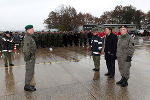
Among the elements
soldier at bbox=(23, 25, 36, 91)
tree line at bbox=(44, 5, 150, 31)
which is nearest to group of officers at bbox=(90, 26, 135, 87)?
soldier at bbox=(23, 25, 36, 91)

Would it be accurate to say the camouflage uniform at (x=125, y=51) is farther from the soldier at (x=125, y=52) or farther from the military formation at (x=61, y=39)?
the military formation at (x=61, y=39)

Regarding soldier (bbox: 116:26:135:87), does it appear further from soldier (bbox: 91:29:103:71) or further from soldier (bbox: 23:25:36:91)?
soldier (bbox: 23:25:36:91)

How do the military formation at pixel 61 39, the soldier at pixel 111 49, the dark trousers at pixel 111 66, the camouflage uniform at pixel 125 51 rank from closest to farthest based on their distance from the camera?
the camouflage uniform at pixel 125 51 → the soldier at pixel 111 49 → the dark trousers at pixel 111 66 → the military formation at pixel 61 39

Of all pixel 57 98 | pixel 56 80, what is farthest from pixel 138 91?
pixel 56 80

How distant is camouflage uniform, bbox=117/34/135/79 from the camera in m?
5.87

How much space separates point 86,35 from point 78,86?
13.8m

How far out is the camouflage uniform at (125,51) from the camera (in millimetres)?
5871

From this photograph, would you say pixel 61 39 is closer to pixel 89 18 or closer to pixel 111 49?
pixel 111 49

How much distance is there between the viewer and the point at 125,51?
236 inches

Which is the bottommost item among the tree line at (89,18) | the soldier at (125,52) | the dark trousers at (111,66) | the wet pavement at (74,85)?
the wet pavement at (74,85)

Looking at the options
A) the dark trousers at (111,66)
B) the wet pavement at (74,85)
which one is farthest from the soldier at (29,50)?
the dark trousers at (111,66)

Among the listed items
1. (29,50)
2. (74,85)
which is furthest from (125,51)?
(29,50)

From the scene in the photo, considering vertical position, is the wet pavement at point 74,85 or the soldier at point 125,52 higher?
the soldier at point 125,52

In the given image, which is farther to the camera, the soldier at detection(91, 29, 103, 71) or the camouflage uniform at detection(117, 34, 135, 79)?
the soldier at detection(91, 29, 103, 71)
